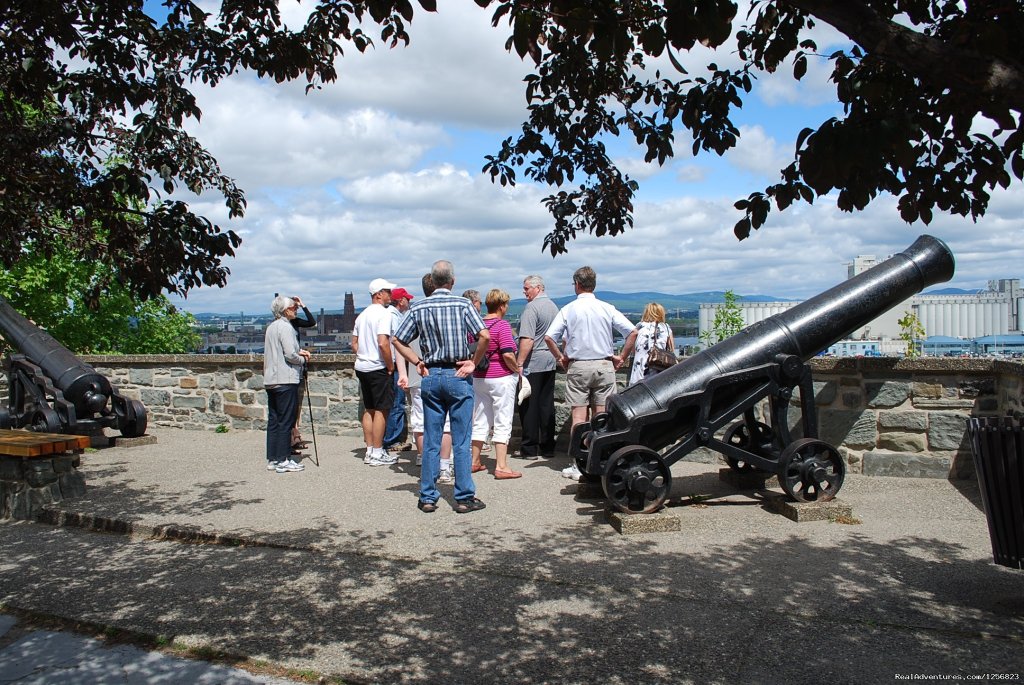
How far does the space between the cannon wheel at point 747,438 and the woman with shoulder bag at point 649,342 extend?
0.93 meters

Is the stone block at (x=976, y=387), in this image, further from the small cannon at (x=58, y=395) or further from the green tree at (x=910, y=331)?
the small cannon at (x=58, y=395)

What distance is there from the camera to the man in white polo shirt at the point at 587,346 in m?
8.19

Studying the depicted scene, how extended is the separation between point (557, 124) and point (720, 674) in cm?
355

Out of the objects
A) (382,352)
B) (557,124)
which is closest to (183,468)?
(382,352)

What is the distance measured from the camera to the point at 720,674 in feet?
11.9

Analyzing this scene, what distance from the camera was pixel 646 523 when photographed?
6039mm

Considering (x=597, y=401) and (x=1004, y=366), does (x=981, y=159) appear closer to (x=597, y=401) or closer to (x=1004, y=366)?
(x=1004, y=366)

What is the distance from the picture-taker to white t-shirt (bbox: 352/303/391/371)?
9.06 metres

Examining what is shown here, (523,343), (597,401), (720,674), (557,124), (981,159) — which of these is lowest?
(720,674)

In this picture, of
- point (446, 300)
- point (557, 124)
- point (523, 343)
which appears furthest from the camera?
point (523, 343)

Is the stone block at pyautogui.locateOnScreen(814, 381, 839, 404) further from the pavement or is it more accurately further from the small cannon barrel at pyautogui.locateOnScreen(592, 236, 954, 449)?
the small cannon barrel at pyautogui.locateOnScreen(592, 236, 954, 449)

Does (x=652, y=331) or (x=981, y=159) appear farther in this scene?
(x=652, y=331)

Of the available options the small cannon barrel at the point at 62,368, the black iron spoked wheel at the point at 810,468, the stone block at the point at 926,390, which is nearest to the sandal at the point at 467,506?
the black iron spoked wheel at the point at 810,468

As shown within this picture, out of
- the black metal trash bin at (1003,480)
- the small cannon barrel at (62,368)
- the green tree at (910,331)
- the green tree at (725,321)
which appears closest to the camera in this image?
the black metal trash bin at (1003,480)
